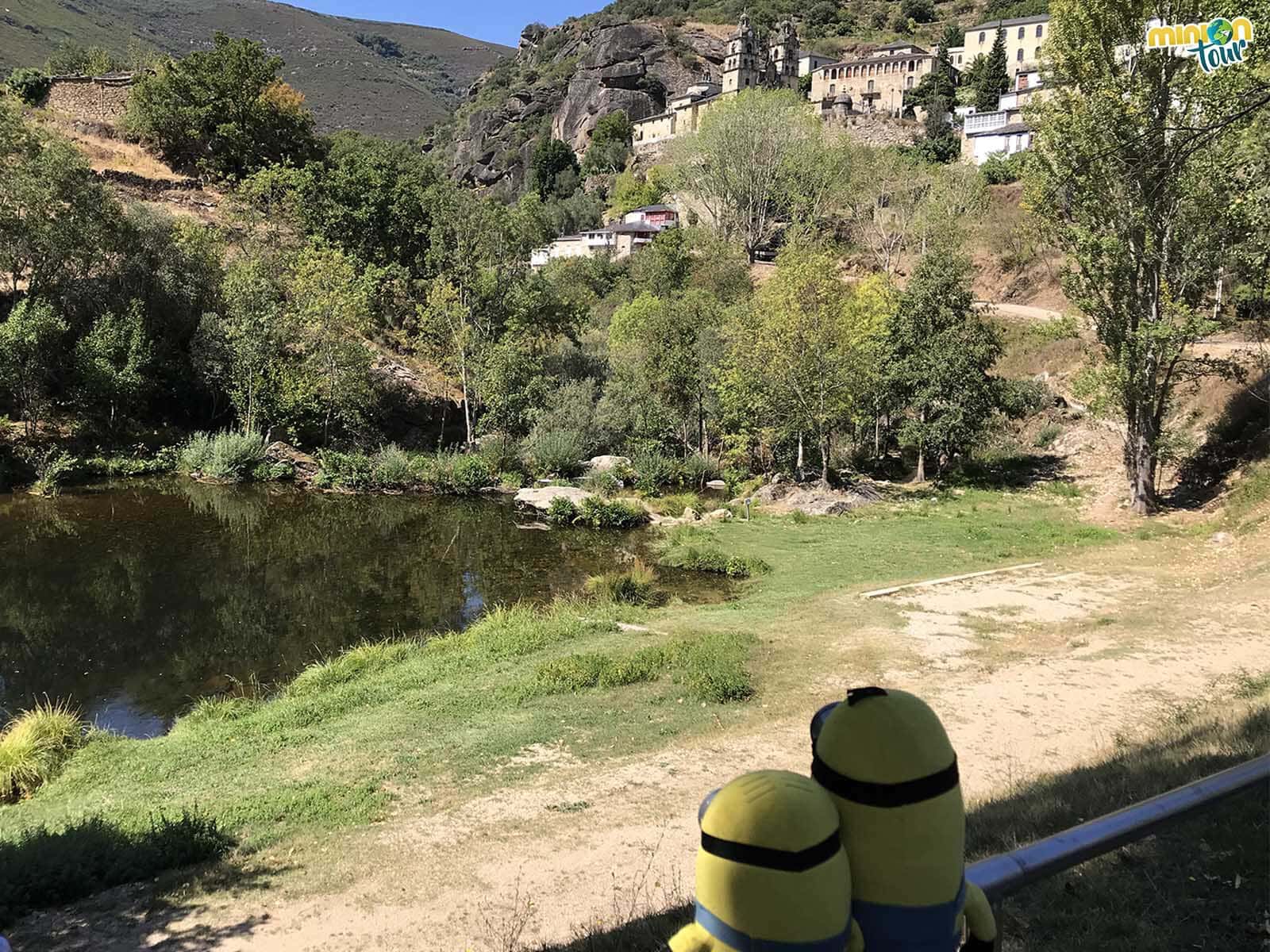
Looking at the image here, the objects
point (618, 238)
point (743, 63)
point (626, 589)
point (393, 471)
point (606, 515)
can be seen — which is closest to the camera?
point (626, 589)

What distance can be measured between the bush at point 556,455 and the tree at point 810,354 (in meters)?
5.79

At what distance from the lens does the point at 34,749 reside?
8.66m

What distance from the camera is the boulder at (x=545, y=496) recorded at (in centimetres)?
2280

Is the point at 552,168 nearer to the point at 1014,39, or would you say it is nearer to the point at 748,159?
the point at 748,159

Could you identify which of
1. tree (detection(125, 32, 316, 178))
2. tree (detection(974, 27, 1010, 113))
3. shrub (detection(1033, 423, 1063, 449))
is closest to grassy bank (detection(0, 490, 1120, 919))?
shrub (detection(1033, 423, 1063, 449))

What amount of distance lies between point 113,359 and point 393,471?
9499 mm

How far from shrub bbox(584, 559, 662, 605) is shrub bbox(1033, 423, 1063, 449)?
17044mm

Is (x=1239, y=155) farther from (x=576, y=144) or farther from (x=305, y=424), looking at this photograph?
(x=576, y=144)

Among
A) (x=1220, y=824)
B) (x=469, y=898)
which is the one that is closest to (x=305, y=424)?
(x=469, y=898)

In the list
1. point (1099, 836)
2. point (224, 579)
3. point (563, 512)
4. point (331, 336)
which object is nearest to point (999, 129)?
point (331, 336)

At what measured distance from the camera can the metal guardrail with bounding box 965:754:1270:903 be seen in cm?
223

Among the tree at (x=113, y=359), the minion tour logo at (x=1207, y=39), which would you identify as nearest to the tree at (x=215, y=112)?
the tree at (x=113, y=359)

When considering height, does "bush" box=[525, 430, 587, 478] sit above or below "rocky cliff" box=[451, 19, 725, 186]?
below

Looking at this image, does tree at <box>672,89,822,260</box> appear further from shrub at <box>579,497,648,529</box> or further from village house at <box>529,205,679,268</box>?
shrub at <box>579,497,648,529</box>
